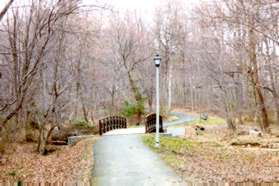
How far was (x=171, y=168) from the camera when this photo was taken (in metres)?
9.59

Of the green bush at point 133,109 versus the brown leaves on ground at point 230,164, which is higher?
the green bush at point 133,109

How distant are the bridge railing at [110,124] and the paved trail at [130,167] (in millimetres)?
6271

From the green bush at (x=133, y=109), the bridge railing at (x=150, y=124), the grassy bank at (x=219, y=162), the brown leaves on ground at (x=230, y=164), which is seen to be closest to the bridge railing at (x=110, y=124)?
the bridge railing at (x=150, y=124)

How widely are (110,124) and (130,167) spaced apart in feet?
42.1

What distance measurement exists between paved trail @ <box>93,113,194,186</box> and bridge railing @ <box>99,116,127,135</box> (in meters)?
6.27

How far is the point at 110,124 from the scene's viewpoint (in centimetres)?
2258

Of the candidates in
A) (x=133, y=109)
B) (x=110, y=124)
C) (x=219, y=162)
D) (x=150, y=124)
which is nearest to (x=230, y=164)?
(x=219, y=162)

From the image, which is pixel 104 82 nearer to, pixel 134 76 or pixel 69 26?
pixel 134 76

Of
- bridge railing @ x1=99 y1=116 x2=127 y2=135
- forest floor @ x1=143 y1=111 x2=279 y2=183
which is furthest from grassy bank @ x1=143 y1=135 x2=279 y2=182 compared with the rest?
bridge railing @ x1=99 y1=116 x2=127 y2=135

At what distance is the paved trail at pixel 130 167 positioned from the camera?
815 centimetres

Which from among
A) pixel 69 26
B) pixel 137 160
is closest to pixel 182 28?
pixel 69 26

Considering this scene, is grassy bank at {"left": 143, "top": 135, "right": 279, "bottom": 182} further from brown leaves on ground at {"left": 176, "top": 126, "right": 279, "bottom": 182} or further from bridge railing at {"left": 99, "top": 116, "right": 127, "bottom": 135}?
bridge railing at {"left": 99, "top": 116, "right": 127, "bottom": 135}

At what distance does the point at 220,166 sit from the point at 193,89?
4028 centimetres

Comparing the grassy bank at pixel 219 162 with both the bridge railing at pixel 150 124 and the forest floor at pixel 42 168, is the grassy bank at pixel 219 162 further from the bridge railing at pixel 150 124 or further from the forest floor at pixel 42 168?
the bridge railing at pixel 150 124
